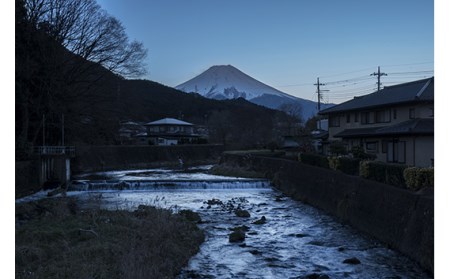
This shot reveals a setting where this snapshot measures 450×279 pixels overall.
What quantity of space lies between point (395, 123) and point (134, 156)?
27018 millimetres

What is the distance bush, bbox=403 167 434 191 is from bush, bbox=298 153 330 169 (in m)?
7.52

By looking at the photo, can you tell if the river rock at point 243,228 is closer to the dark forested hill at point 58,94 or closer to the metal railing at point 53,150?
the dark forested hill at point 58,94

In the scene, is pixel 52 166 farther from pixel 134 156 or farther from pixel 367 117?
pixel 367 117

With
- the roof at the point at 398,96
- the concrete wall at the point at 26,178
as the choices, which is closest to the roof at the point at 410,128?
the roof at the point at 398,96

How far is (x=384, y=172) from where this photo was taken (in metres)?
11.1

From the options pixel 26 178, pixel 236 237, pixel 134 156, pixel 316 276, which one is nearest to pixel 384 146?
pixel 236 237

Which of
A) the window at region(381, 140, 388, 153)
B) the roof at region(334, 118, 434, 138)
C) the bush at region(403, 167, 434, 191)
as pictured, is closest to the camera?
the bush at region(403, 167, 434, 191)

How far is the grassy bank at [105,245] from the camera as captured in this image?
22.3 ft

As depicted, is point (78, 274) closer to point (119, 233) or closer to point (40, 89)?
point (119, 233)

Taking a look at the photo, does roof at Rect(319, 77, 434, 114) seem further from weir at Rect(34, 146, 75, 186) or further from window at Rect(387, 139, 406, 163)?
weir at Rect(34, 146, 75, 186)

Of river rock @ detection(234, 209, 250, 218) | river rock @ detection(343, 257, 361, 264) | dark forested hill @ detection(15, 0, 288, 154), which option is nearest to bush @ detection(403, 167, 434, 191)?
river rock @ detection(343, 257, 361, 264)

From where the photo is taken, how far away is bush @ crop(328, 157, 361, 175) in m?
14.0

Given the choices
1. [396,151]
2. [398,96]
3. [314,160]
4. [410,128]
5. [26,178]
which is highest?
[398,96]

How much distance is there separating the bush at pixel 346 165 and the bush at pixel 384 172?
1.10 m
